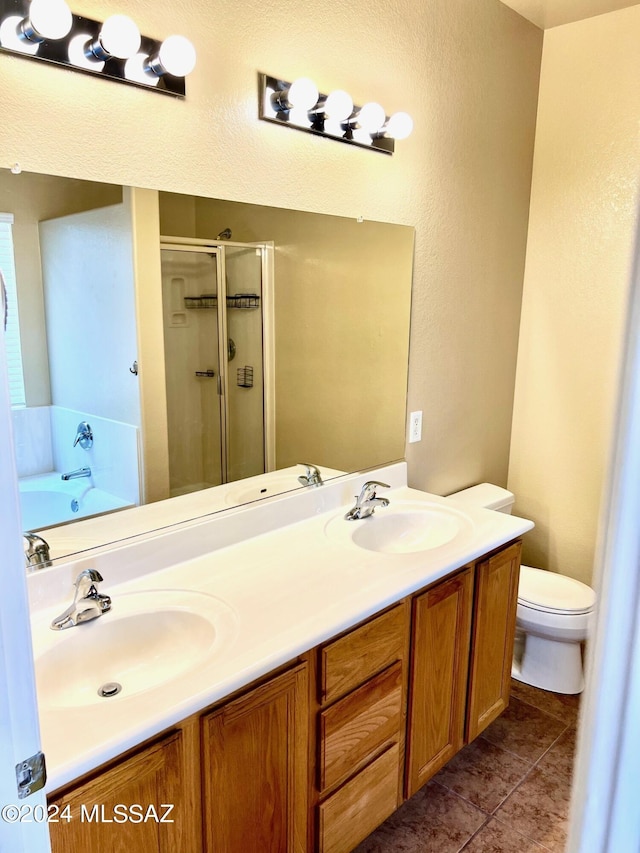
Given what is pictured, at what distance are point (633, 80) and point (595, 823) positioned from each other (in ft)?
8.88

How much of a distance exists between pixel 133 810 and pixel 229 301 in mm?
1220

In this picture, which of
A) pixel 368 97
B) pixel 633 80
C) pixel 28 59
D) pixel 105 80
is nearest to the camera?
pixel 28 59

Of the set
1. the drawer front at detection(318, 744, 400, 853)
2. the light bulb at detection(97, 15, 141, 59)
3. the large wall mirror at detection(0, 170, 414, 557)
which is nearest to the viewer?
the light bulb at detection(97, 15, 141, 59)

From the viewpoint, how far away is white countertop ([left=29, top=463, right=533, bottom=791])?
99cm

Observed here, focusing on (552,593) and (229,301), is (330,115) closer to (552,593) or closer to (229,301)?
(229,301)

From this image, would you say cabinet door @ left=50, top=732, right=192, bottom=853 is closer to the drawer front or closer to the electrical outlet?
the drawer front

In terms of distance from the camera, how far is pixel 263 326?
1.82 meters

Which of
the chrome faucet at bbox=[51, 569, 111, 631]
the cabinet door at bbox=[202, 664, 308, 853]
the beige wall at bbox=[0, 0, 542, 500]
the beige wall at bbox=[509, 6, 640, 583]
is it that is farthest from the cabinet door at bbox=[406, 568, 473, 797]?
the beige wall at bbox=[509, 6, 640, 583]

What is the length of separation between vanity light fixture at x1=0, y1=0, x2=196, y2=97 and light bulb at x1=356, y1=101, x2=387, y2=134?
2.03ft

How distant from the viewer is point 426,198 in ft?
7.21

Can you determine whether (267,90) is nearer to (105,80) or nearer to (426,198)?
(105,80)

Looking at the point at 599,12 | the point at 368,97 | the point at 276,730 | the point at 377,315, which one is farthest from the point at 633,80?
the point at 276,730

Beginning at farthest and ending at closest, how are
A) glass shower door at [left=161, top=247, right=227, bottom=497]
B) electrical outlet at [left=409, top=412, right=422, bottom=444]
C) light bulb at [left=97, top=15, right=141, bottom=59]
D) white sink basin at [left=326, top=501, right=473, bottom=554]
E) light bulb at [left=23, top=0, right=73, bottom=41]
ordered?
electrical outlet at [left=409, top=412, right=422, bottom=444] < white sink basin at [left=326, top=501, right=473, bottom=554] < glass shower door at [left=161, top=247, right=227, bottom=497] < light bulb at [left=97, top=15, right=141, bottom=59] < light bulb at [left=23, top=0, right=73, bottom=41]

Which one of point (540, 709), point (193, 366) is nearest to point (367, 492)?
point (193, 366)
